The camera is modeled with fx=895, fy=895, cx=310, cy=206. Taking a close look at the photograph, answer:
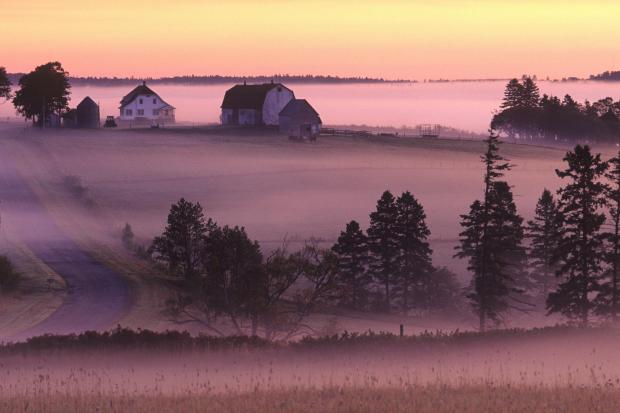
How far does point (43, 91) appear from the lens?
14050 cm

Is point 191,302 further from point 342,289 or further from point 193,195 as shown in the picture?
point 193,195

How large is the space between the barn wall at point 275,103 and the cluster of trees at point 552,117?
39.4m

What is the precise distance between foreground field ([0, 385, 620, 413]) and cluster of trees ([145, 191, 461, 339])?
1798 centimetres

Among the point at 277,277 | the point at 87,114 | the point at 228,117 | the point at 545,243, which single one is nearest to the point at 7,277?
the point at 277,277

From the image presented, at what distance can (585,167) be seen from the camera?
43.6 m

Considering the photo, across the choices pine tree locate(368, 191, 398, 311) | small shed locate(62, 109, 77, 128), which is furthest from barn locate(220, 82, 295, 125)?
pine tree locate(368, 191, 398, 311)

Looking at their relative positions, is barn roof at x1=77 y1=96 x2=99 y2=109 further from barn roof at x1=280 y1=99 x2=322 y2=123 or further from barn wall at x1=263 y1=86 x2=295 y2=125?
barn roof at x1=280 y1=99 x2=322 y2=123

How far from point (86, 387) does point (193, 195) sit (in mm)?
70294

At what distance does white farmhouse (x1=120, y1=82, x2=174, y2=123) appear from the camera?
162125 millimetres

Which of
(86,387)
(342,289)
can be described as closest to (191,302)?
(342,289)

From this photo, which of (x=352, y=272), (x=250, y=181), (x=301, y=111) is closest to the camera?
(x=352, y=272)

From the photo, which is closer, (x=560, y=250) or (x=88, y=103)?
(x=560, y=250)

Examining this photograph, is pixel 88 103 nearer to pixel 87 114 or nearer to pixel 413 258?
pixel 87 114

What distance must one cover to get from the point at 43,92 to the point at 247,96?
3211cm
